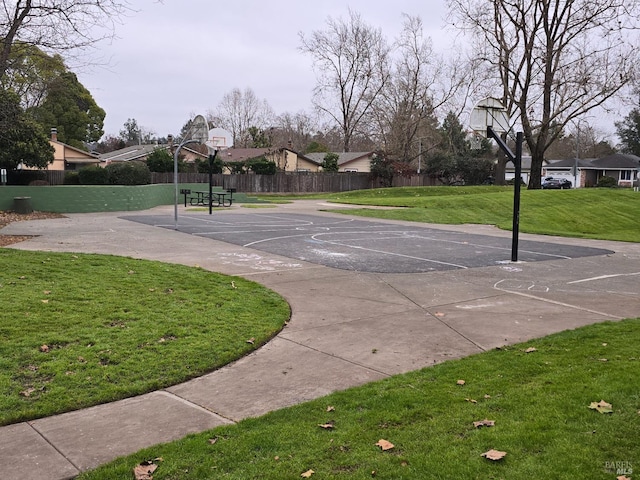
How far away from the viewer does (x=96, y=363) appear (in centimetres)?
568

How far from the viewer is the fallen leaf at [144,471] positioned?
353 centimetres

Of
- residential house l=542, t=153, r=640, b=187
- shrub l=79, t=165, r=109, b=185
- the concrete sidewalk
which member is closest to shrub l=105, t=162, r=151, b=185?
shrub l=79, t=165, r=109, b=185

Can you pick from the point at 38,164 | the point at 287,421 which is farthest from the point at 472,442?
the point at 38,164

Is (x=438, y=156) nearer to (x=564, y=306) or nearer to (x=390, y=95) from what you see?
(x=390, y=95)

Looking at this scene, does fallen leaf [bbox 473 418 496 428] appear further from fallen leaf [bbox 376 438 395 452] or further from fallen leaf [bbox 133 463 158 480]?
fallen leaf [bbox 133 463 158 480]

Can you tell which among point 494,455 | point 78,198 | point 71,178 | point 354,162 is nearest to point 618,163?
point 354,162

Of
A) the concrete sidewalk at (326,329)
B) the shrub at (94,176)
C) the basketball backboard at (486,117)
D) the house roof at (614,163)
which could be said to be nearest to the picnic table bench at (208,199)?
the shrub at (94,176)

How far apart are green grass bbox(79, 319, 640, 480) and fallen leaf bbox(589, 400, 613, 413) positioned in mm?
59

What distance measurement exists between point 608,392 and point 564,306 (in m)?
4.46

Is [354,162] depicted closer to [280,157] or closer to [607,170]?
[280,157]

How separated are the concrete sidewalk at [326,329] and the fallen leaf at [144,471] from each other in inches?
13.1

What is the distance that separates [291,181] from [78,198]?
28.5 metres

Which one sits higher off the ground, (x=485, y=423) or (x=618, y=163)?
(x=618, y=163)

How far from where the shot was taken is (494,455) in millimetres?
Answer: 3625
